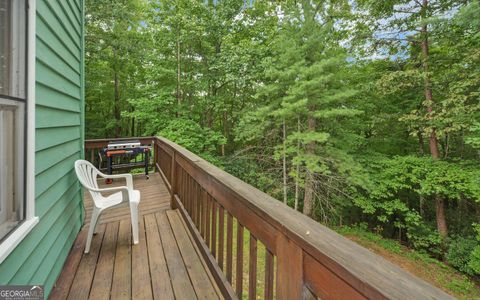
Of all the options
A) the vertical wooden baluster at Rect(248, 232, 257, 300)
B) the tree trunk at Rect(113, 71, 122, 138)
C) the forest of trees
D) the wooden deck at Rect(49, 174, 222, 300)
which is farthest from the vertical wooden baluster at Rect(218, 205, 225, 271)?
the tree trunk at Rect(113, 71, 122, 138)

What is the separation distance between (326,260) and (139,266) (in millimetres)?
1816

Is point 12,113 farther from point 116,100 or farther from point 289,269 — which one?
point 116,100

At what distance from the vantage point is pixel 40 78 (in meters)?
1.52

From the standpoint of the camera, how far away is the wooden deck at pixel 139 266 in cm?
165

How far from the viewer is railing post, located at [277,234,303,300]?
795 mm

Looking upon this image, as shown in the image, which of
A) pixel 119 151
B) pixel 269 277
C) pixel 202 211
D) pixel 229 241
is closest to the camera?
pixel 269 277

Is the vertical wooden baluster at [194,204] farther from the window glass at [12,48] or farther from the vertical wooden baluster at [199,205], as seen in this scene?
the window glass at [12,48]

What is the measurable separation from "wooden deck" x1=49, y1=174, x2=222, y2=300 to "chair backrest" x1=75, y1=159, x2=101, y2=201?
51 cm

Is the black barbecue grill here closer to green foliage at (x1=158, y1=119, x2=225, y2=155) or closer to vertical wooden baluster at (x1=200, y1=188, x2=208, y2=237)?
green foliage at (x1=158, y1=119, x2=225, y2=155)

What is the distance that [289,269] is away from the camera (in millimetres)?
848

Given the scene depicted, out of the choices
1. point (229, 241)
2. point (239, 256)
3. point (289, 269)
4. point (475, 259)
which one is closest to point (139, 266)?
point (229, 241)

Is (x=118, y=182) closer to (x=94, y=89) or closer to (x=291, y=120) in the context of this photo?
(x=291, y=120)

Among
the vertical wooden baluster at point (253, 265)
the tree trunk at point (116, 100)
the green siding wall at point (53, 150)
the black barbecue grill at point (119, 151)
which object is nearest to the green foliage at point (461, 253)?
the vertical wooden baluster at point (253, 265)

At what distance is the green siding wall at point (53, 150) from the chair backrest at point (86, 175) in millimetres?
81
